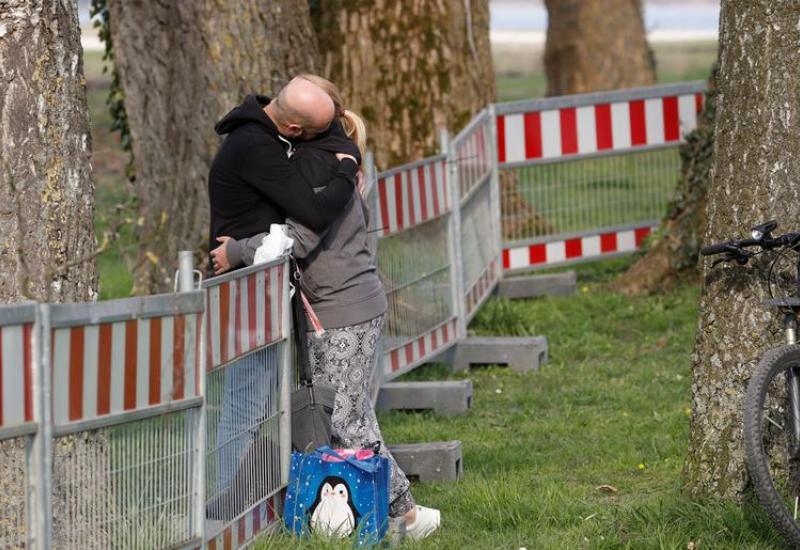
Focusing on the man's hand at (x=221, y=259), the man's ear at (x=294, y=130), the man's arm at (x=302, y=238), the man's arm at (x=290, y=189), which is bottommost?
the man's hand at (x=221, y=259)

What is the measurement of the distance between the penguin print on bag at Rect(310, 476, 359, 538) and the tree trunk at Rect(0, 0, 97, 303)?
1.17 metres

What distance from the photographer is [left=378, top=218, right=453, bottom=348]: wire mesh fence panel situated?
9109 millimetres

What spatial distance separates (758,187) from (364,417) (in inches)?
69.1

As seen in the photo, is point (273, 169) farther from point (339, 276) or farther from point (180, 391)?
point (180, 391)

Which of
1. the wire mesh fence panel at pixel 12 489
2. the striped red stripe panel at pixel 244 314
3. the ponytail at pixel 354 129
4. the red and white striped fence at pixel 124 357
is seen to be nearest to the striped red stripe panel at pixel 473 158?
the ponytail at pixel 354 129

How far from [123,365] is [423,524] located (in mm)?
2191

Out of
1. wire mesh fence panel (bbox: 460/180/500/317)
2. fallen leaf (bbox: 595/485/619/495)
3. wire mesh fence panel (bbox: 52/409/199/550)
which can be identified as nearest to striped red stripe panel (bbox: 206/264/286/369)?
wire mesh fence panel (bbox: 52/409/199/550)

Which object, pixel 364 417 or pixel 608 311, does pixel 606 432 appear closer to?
pixel 364 417

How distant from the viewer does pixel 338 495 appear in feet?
20.4

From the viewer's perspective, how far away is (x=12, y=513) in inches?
202

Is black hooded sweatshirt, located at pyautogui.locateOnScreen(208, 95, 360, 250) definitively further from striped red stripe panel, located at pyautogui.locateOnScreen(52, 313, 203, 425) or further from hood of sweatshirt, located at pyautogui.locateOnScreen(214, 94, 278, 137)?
striped red stripe panel, located at pyautogui.locateOnScreen(52, 313, 203, 425)

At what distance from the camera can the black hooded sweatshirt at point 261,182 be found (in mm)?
6340

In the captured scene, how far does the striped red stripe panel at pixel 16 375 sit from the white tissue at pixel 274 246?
6.19 ft

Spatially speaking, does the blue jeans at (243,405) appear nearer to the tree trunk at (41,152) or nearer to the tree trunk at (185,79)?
the tree trunk at (41,152)
